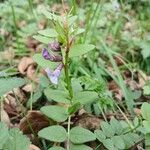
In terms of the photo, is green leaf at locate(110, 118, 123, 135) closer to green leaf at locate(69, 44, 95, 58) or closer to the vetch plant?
the vetch plant

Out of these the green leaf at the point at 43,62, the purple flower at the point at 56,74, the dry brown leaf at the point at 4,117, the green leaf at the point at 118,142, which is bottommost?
the dry brown leaf at the point at 4,117

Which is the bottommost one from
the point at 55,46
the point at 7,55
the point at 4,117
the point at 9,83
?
the point at 4,117

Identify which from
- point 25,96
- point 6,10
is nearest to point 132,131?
point 25,96

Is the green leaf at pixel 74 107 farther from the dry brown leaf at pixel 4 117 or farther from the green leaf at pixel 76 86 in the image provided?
the dry brown leaf at pixel 4 117

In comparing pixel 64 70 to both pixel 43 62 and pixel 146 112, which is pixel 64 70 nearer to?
pixel 43 62

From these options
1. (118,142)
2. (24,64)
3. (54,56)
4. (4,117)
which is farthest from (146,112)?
(24,64)

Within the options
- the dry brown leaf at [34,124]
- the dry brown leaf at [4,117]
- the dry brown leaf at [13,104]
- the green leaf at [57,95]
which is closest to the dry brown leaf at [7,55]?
the dry brown leaf at [13,104]

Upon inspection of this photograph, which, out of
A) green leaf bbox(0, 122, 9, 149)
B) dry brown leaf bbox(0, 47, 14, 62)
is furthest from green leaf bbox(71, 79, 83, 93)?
dry brown leaf bbox(0, 47, 14, 62)

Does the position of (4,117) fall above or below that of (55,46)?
below
